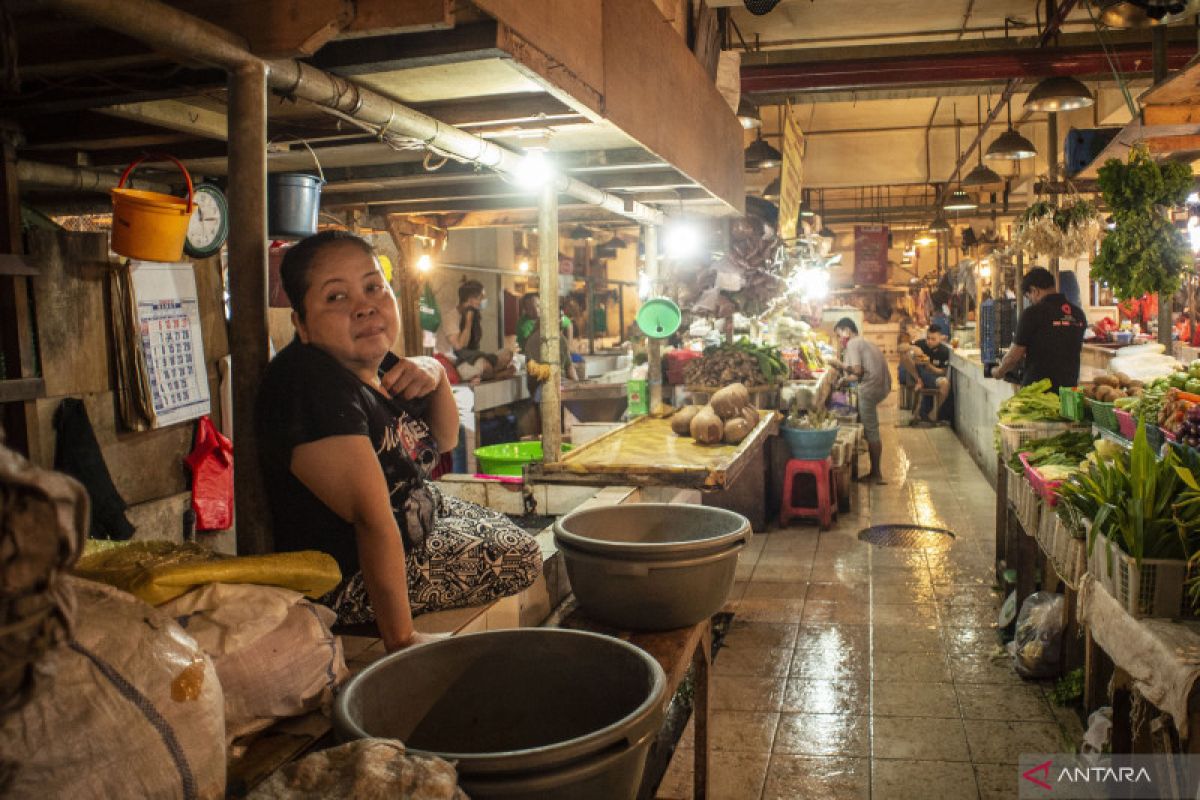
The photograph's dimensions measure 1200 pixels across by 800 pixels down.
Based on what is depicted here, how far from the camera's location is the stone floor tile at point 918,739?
468cm

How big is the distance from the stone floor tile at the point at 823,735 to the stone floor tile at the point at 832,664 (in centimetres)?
59

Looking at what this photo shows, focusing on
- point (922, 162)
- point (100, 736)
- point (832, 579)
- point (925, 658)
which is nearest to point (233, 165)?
point (100, 736)

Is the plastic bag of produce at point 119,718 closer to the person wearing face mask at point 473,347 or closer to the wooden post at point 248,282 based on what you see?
the wooden post at point 248,282

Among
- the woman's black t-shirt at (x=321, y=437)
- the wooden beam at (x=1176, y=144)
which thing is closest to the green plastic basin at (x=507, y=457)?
the woman's black t-shirt at (x=321, y=437)

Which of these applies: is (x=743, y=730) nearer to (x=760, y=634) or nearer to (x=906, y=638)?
(x=760, y=634)

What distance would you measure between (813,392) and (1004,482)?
297 centimetres

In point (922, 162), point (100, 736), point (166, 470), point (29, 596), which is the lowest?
point (166, 470)

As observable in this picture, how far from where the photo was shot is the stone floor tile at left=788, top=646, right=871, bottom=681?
226 inches

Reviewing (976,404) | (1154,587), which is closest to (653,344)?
(1154,587)

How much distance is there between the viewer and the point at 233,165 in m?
2.43

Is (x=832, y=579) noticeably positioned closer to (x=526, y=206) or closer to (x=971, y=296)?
(x=526, y=206)

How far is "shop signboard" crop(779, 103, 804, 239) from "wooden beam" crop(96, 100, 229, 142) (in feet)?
24.7

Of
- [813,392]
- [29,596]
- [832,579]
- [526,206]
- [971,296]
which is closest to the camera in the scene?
[29,596]

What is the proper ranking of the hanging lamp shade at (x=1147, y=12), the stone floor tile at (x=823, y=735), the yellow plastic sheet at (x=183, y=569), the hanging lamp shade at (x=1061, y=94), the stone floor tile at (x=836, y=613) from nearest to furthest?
the yellow plastic sheet at (x=183, y=569), the stone floor tile at (x=823, y=735), the hanging lamp shade at (x=1147, y=12), the stone floor tile at (x=836, y=613), the hanging lamp shade at (x=1061, y=94)
